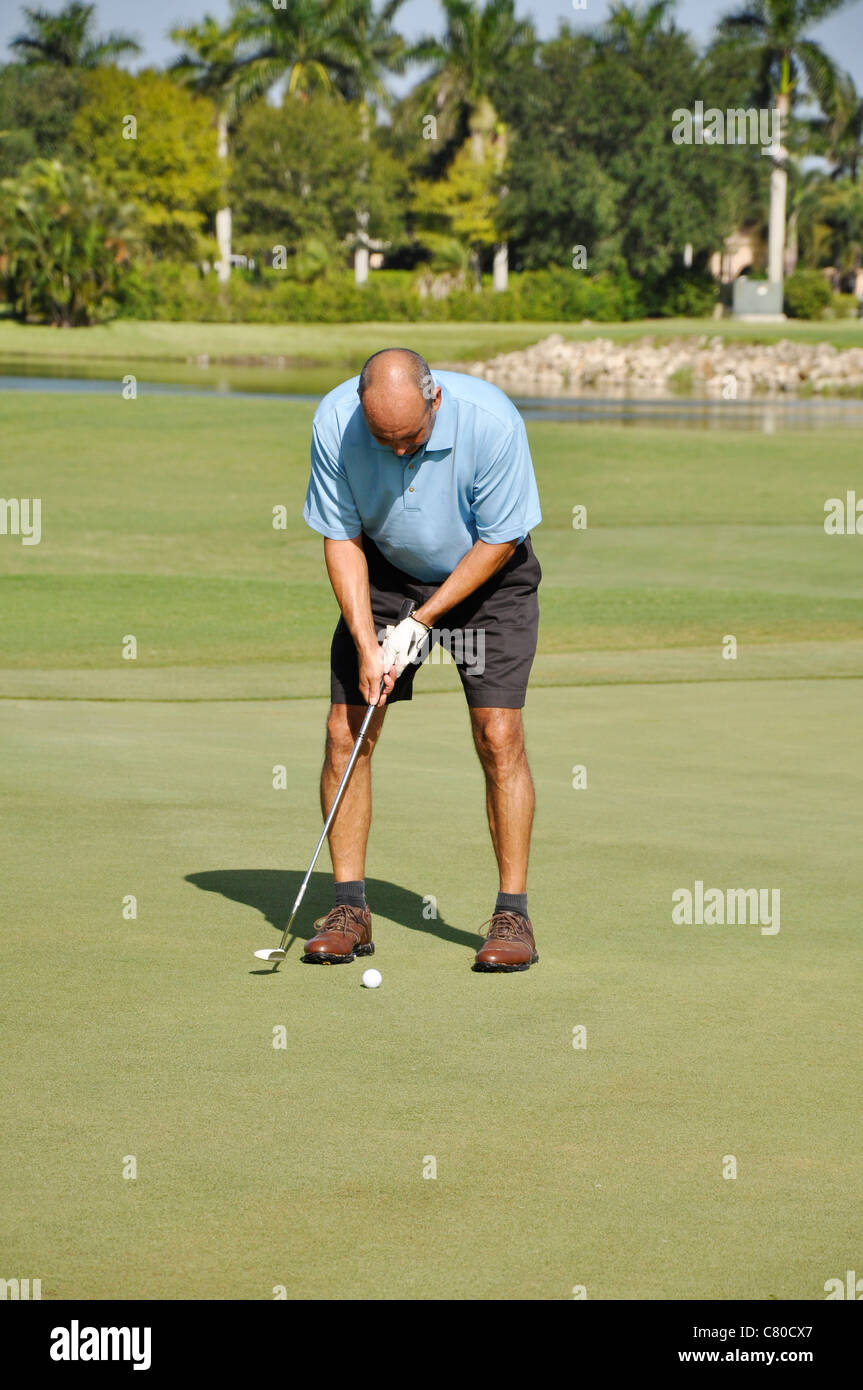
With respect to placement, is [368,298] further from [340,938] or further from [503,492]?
[340,938]

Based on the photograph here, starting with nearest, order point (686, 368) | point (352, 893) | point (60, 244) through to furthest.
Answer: point (352, 893) < point (686, 368) < point (60, 244)

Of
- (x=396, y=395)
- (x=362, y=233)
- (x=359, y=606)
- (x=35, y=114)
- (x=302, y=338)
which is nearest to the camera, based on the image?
(x=396, y=395)

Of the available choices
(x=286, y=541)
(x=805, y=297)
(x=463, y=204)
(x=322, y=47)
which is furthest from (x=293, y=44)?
(x=286, y=541)

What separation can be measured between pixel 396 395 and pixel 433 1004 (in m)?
A: 1.70

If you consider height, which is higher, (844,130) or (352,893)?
(844,130)

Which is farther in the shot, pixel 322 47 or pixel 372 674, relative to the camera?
pixel 322 47

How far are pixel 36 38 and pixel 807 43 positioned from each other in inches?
1558

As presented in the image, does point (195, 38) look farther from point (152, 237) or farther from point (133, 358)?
point (133, 358)

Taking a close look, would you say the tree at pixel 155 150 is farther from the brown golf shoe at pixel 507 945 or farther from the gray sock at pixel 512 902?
the brown golf shoe at pixel 507 945

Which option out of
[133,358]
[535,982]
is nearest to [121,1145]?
[535,982]

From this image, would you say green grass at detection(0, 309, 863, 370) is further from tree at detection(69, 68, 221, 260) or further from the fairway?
the fairway

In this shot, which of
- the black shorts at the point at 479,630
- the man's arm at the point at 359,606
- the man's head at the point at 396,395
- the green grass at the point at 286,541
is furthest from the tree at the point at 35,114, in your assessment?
the man's head at the point at 396,395

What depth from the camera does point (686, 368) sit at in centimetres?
6550

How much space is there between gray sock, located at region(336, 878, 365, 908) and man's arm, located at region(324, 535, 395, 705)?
0.59 metres
